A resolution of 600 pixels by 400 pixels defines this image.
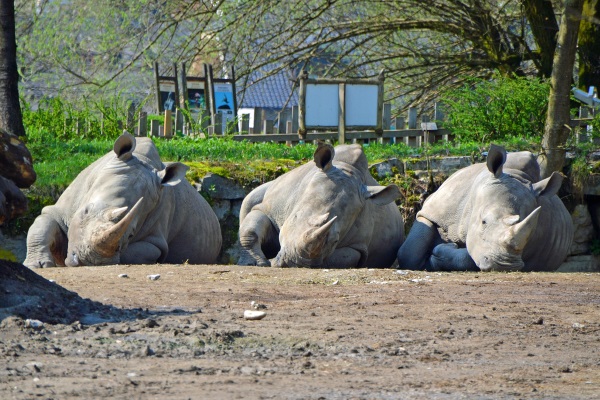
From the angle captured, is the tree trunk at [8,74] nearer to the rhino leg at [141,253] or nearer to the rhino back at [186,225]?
the rhino back at [186,225]

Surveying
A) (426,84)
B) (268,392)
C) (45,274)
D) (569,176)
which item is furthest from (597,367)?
(426,84)

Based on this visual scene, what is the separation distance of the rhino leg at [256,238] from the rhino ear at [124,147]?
4.50 feet

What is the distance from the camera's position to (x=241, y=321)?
6559 mm

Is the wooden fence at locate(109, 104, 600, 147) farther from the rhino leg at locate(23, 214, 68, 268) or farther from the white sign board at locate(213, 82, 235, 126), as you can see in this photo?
the rhino leg at locate(23, 214, 68, 268)

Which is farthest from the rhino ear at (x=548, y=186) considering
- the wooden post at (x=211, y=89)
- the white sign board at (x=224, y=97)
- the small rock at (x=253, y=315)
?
the white sign board at (x=224, y=97)

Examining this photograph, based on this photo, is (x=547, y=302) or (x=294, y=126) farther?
(x=294, y=126)

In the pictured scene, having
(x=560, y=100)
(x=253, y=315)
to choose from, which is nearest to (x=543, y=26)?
(x=560, y=100)

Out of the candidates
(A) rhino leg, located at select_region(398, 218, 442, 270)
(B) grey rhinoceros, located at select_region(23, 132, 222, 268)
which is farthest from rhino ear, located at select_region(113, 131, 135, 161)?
(A) rhino leg, located at select_region(398, 218, 442, 270)

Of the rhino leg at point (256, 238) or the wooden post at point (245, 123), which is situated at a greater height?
the wooden post at point (245, 123)

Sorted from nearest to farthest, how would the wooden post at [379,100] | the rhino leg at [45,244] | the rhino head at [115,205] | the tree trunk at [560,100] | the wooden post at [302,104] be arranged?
the rhino head at [115,205], the rhino leg at [45,244], the tree trunk at [560,100], the wooden post at [302,104], the wooden post at [379,100]

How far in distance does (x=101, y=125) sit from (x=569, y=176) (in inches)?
271

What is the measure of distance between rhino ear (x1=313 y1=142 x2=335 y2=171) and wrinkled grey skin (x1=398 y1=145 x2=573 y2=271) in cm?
125

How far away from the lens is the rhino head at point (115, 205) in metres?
9.80

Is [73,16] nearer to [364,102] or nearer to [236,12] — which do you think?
[236,12]
